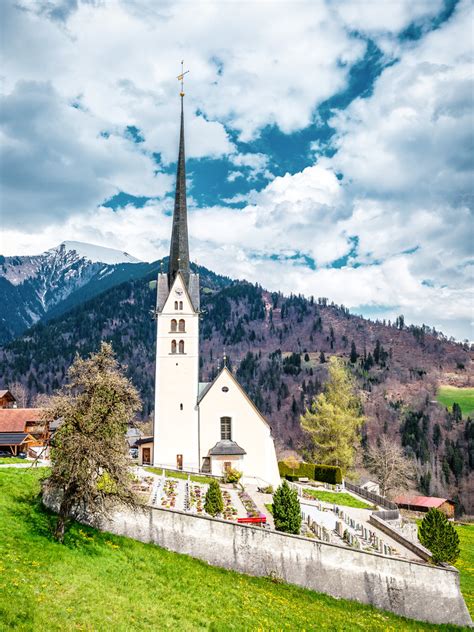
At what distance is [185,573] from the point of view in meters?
19.5

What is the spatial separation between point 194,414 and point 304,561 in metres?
23.5

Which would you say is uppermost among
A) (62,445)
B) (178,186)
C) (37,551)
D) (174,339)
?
(178,186)

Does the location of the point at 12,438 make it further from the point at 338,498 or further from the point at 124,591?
the point at 124,591

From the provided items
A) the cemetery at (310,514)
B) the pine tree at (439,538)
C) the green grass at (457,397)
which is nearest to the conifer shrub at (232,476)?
the cemetery at (310,514)

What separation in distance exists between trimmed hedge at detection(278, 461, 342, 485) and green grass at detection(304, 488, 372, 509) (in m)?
3.88

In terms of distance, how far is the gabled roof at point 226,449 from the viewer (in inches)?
1665

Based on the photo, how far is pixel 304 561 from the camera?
22.0 meters

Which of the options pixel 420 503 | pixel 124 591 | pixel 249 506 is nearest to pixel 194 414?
pixel 249 506

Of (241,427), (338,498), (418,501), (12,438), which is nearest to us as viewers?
(338,498)

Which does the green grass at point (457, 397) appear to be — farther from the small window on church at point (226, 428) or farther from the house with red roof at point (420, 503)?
the small window on church at point (226, 428)

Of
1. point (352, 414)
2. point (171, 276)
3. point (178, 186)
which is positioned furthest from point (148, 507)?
point (352, 414)

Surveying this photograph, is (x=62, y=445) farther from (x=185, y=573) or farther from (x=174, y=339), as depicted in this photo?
(x=174, y=339)

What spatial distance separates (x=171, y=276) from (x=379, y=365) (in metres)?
148

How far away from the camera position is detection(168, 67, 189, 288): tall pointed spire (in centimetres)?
4791
